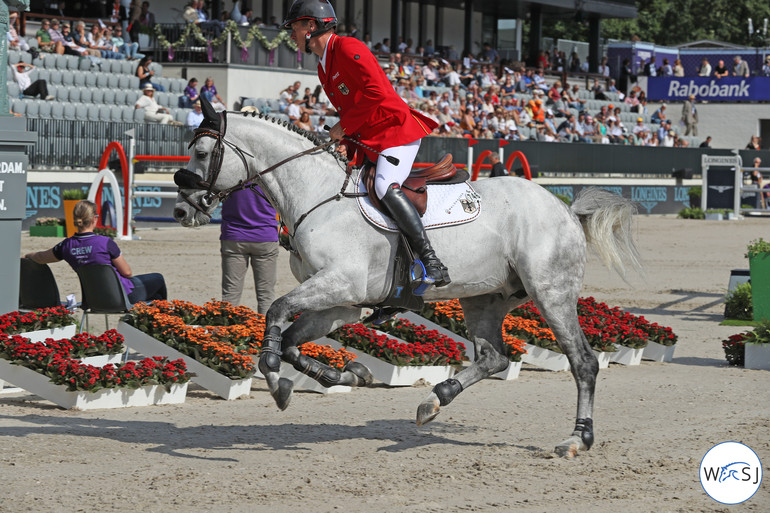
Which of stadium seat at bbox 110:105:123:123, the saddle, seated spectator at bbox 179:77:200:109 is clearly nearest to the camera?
the saddle

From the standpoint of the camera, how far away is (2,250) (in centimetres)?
873

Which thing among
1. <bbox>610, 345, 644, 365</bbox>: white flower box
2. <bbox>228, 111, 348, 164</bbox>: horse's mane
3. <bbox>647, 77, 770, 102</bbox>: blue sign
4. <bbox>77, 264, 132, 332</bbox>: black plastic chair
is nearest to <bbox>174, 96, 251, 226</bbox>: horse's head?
<bbox>228, 111, 348, 164</bbox>: horse's mane

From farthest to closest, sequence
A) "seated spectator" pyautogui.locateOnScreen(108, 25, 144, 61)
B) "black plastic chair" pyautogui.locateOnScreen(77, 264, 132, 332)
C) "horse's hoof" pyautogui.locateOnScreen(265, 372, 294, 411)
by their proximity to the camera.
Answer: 1. "seated spectator" pyautogui.locateOnScreen(108, 25, 144, 61)
2. "black plastic chair" pyautogui.locateOnScreen(77, 264, 132, 332)
3. "horse's hoof" pyautogui.locateOnScreen(265, 372, 294, 411)

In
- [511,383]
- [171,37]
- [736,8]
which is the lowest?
[511,383]

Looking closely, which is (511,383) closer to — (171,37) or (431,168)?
(431,168)

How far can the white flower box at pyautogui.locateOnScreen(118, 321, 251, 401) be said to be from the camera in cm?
839

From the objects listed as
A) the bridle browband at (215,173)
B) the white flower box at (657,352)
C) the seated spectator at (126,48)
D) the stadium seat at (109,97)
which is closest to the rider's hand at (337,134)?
the bridle browband at (215,173)

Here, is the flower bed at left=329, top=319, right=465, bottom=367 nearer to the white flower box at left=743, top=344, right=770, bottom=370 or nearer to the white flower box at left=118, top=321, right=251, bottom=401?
the white flower box at left=118, top=321, right=251, bottom=401

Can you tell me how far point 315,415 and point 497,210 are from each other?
6.81 feet

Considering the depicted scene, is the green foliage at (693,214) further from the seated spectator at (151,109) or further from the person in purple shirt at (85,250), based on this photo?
the person in purple shirt at (85,250)

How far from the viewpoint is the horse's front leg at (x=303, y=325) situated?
20.8ft

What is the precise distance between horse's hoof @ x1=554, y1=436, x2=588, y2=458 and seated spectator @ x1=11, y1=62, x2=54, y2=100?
18840mm

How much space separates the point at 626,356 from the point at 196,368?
4238mm

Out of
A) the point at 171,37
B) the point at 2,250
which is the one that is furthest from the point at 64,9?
the point at 2,250
